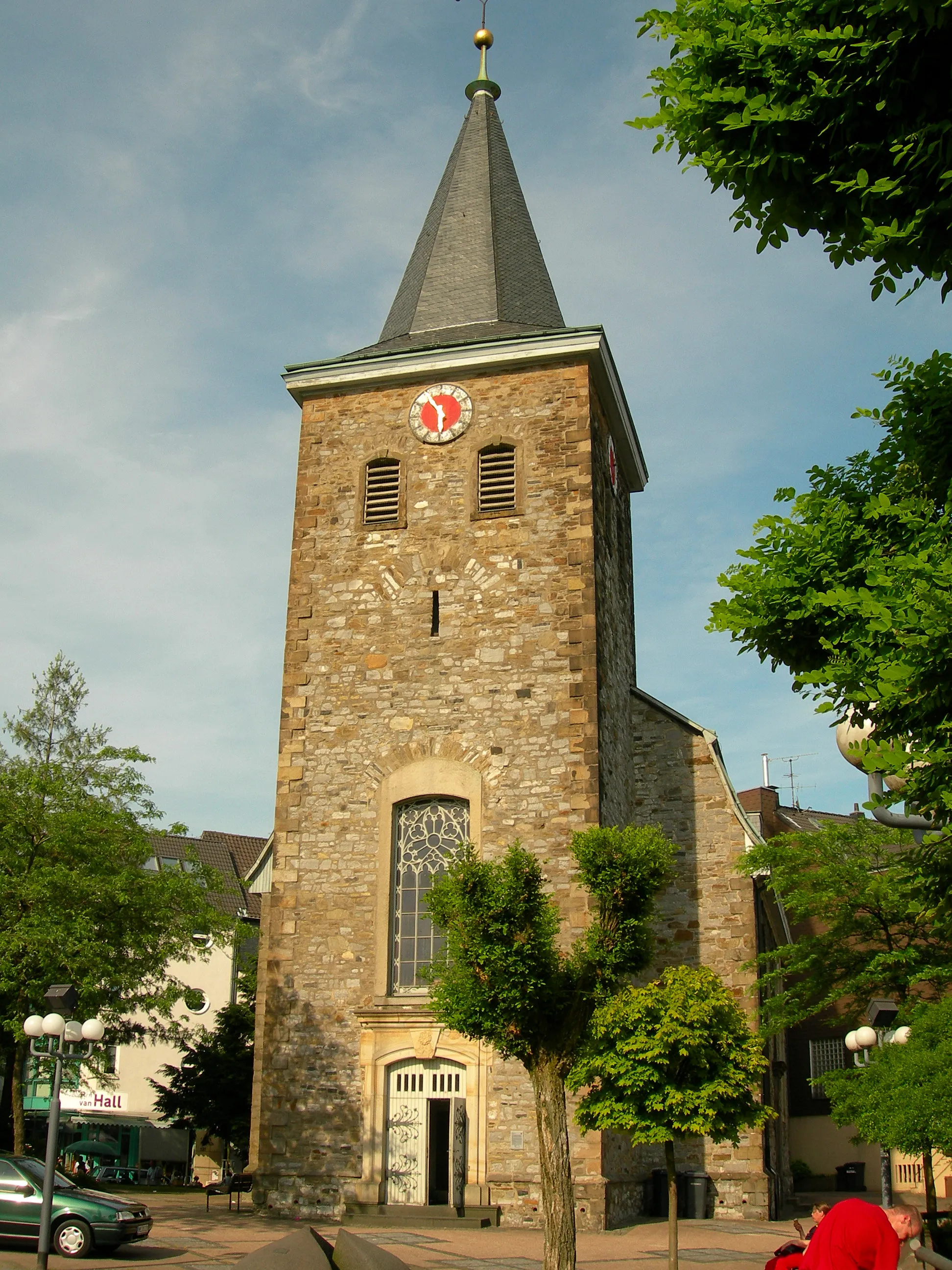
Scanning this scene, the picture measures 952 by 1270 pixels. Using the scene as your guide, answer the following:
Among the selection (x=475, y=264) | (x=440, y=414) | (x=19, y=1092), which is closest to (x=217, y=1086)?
(x=19, y=1092)

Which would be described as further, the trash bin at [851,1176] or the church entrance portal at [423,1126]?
the trash bin at [851,1176]

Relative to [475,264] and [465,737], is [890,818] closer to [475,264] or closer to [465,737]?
[465,737]

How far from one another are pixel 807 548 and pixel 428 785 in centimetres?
1152

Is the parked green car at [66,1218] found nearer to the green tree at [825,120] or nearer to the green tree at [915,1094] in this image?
the green tree at [915,1094]

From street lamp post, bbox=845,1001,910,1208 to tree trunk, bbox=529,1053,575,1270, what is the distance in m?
3.49

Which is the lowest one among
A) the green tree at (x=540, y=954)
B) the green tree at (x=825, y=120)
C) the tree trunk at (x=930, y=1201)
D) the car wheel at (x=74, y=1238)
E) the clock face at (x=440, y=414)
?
the car wheel at (x=74, y=1238)

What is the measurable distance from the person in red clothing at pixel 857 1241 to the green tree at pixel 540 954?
7.14 meters

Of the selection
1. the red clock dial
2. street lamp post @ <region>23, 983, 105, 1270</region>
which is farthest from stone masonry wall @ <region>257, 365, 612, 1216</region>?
street lamp post @ <region>23, 983, 105, 1270</region>

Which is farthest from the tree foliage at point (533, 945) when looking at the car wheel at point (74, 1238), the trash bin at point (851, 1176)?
the trash bin at point (851, 1176)

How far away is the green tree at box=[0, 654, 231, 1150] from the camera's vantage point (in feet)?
54.0

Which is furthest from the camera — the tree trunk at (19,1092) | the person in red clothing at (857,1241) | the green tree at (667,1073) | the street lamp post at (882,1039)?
the tree trunk at (19,1092)

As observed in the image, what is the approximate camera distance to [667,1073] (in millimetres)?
13602

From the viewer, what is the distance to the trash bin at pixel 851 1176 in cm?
3406

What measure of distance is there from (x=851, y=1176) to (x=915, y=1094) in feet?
82.1
